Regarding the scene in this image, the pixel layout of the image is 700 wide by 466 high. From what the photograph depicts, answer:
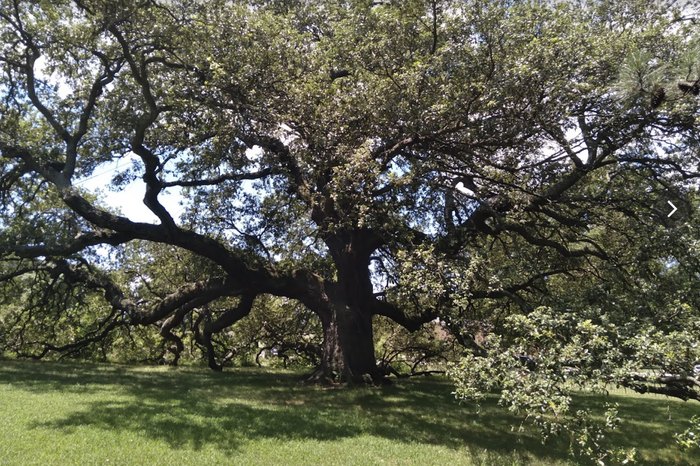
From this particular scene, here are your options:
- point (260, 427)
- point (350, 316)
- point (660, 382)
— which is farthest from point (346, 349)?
point (660, 382)

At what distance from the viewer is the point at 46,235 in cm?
1314

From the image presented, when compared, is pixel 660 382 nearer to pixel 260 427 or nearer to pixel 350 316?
pixel 260 427

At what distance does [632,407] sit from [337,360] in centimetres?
771

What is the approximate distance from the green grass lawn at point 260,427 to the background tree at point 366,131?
191 centimetres

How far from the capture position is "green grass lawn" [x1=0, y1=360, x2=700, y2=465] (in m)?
6.87

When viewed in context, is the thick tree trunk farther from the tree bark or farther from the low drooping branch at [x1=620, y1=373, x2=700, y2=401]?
the low drooping branch at [x1=620, y1=373, x2=700, y2=401]

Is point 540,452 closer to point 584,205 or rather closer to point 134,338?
point 584,205

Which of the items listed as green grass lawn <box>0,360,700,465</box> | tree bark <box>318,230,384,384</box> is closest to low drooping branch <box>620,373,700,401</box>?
green grass lawn <box>0,360,700,465</box>

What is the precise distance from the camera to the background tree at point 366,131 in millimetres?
9164

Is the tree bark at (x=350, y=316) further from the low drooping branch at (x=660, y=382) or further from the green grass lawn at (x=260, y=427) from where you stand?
the low drooping branch at (x=660, y=382)

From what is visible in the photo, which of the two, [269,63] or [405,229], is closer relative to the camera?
[269,63]

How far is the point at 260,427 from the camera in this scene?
27.4 ft

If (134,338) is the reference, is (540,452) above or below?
below

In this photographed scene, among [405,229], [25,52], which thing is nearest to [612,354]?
[405,229]
